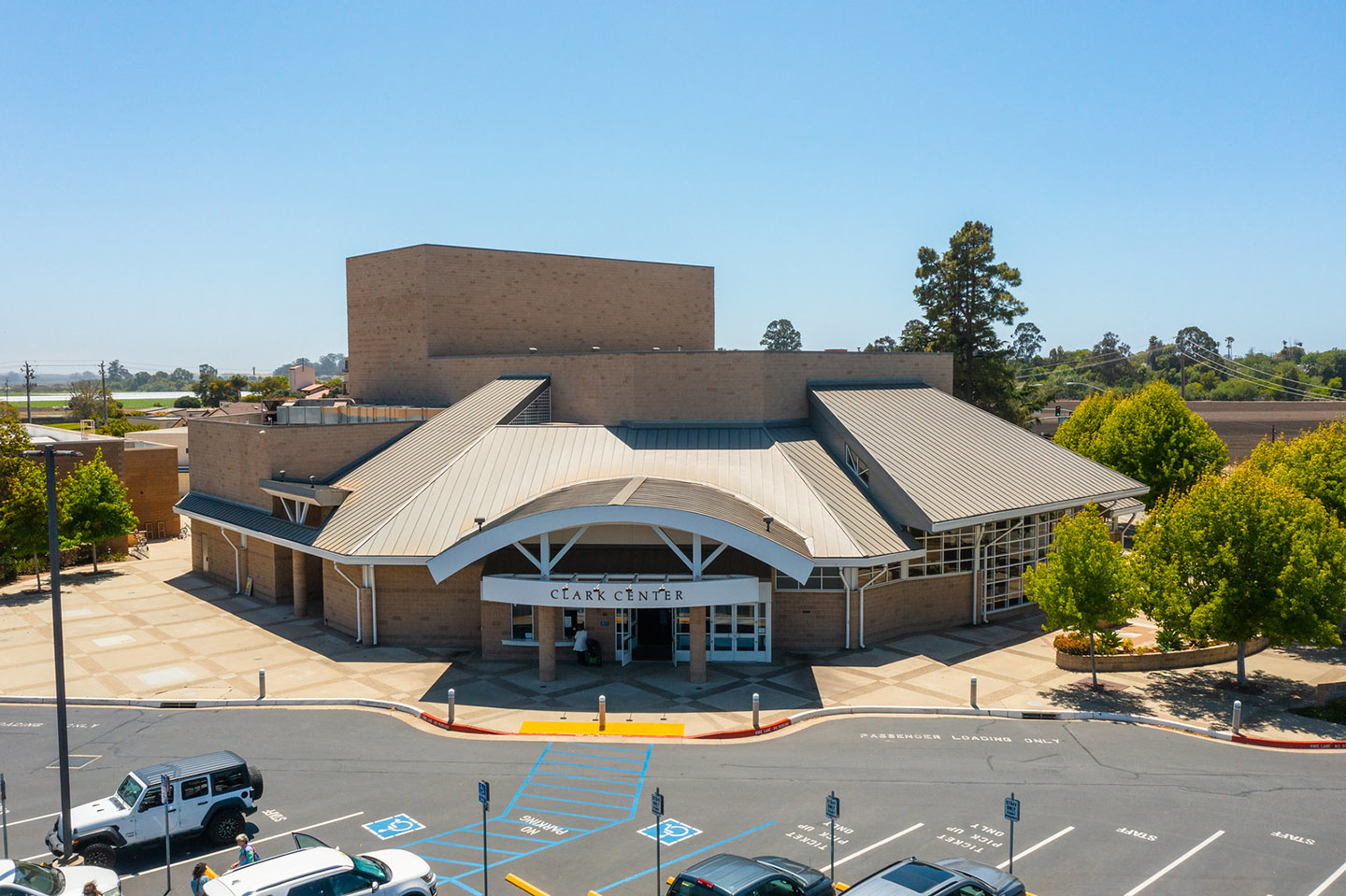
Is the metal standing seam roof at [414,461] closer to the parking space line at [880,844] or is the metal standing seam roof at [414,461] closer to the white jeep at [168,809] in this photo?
the white jeep at [168,809]

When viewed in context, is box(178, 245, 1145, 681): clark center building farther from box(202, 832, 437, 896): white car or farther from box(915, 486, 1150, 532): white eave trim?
box(202, 832, 437, 896): white car

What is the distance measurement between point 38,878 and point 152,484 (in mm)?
51371

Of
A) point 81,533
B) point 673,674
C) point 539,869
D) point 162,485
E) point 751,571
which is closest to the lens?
point 539,869

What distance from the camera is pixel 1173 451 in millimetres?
47719

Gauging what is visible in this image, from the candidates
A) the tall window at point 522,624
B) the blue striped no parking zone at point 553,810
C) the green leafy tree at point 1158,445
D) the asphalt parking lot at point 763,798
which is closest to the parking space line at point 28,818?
the asphalt parking lot at point 763,798

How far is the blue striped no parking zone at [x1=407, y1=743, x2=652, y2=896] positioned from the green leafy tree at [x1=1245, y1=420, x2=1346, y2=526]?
25687 mm

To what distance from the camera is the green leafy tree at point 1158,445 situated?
4766 centimetres

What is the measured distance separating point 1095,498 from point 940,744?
62.2ft

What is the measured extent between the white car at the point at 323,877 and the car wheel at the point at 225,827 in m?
3.67

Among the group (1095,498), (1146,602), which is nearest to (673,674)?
(1146,602)

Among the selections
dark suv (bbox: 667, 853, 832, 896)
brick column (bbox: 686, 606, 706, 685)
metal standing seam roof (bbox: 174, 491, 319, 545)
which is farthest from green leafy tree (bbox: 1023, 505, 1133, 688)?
metal standing seam roof (bbox: 174, 491, 319, 545)

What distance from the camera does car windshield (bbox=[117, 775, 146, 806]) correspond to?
17.6 meters

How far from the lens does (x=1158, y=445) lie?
48031 mm

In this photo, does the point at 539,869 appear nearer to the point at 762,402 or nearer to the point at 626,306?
the point at 762,402
